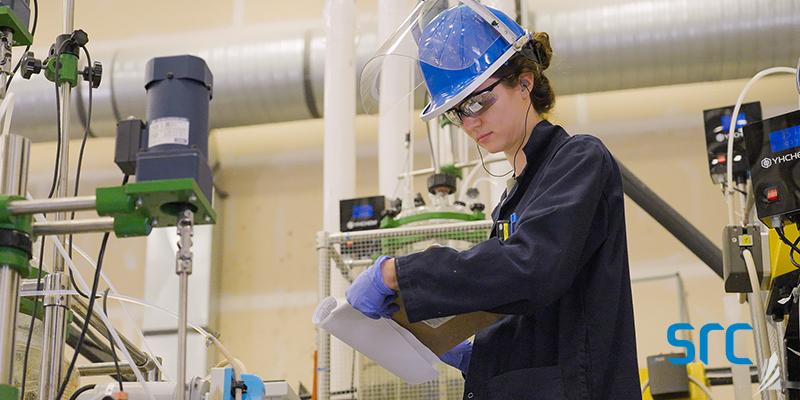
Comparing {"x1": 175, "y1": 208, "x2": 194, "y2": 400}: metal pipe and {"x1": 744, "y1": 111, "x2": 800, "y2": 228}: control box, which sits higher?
{"x1": 744, "y1": 111, "x2": 800, "y2": 228}: control box

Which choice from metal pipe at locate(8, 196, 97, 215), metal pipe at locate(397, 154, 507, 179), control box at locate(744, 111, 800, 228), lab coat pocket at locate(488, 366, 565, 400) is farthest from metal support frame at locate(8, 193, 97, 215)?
metal pipe at locate(397, 154, 507, 179)

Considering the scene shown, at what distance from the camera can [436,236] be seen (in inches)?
123

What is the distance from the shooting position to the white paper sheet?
158 cm

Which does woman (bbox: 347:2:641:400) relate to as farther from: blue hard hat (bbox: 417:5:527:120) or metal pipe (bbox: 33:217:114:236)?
metal pipe (bbox: 33:217:114:236)

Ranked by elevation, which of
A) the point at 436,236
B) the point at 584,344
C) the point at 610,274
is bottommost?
the point at 584,344

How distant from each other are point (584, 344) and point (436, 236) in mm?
1646

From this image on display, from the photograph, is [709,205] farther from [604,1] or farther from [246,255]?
[246,255]

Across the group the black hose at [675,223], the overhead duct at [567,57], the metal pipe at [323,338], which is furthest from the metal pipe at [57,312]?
the overhead duct at [567,57]

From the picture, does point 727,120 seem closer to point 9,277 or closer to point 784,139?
point 784,139

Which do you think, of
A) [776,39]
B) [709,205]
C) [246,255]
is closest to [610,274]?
[776,39]

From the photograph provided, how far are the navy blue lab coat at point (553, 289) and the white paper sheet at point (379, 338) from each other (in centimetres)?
12

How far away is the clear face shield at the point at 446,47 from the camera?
5.72 ft

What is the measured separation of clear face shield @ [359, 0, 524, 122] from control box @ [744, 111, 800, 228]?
812 mm

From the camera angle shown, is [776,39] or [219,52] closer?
[776,39]
